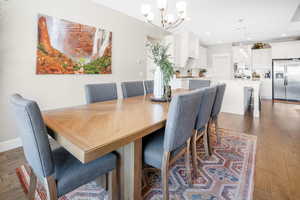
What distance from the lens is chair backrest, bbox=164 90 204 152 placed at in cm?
110

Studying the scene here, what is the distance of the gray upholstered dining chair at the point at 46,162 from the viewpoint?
2.74 feet

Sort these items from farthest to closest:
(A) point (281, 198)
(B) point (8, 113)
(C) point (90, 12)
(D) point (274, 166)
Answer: (C) point (90, 12) → (B) point (8, 113) → (D) point (274, 166) → (A) point (281, 198)

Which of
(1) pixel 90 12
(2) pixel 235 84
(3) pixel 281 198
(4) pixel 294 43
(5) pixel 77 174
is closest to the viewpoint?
(5) pixel 77 174

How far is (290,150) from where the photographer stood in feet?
7.52

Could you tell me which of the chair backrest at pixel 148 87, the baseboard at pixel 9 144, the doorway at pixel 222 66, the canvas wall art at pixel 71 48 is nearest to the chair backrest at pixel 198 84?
the chair backrest at pixel 148 87

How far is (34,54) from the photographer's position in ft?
7.95

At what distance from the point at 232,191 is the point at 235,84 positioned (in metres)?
3.56

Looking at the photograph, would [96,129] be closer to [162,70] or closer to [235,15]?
[162,70]

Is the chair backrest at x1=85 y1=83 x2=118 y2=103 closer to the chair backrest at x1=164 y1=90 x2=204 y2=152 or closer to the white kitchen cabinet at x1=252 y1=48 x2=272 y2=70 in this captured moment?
the chair backrest at x1=164 y1=90 x2=204 y2=152

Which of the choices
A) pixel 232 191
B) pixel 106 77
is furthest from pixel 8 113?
pixel 232 191

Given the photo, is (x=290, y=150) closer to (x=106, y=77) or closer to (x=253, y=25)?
(x=106, y=77)

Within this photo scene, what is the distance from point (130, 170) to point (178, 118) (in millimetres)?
501

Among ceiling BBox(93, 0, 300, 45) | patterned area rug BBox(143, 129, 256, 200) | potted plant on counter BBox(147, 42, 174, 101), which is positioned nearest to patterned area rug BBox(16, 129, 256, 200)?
patterned area rug BBox(143, 129, 256, 200)

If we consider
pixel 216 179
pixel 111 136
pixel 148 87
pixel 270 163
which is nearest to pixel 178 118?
pixel 111 136
